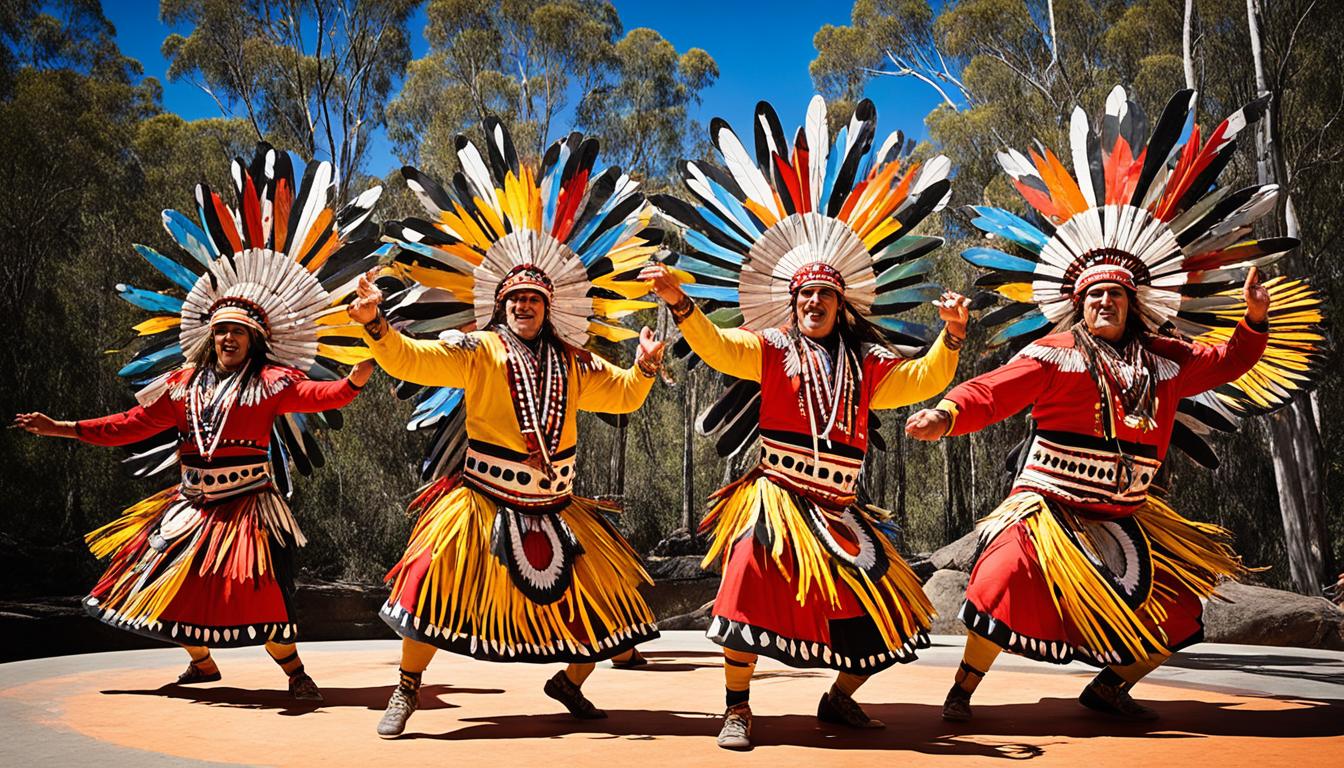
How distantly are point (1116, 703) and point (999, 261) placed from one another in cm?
166

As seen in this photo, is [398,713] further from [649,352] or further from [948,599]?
[948,599]

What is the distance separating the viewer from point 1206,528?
4.09m

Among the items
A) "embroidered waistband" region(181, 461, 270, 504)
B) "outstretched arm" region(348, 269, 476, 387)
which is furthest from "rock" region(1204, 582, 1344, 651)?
"embroidered waistband" region(181, 461, 270, 504)

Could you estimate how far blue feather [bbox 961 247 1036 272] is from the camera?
4.34 metres

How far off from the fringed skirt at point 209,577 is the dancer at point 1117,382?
102 inches

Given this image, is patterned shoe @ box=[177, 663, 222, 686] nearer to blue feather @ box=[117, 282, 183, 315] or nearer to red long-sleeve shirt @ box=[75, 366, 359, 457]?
red long-sleeve shirt @ box=[75, 366, 359, 457]

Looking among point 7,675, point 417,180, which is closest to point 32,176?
point 7,675

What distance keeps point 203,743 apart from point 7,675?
Result: 223cm

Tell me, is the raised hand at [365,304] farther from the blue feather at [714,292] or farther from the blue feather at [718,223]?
the blue feather at [718,223]

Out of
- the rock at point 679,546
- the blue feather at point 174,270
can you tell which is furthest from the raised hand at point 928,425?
the rock at point 679,546

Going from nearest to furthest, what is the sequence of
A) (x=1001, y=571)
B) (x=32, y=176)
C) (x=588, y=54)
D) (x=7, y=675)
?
(x=1001, y=571) < (x=7, y=675) < (x=32, y=176) < (x=588, y=54)

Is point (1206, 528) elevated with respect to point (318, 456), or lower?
lower

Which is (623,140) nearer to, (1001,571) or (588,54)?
(588,54)

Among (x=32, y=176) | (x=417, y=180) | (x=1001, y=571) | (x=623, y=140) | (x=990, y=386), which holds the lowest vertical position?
(x=1001, y=571)
